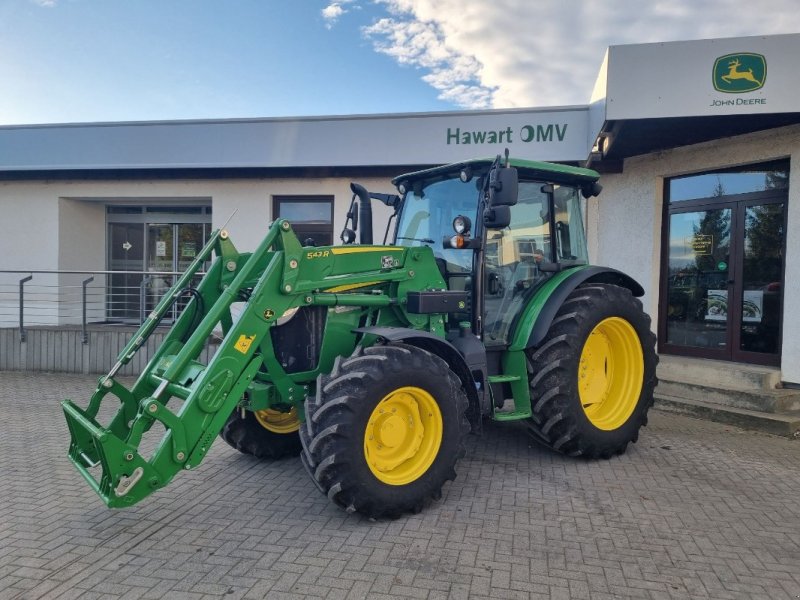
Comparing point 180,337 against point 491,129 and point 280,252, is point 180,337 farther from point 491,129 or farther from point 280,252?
point 491,129

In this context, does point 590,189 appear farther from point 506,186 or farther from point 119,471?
point 119,471

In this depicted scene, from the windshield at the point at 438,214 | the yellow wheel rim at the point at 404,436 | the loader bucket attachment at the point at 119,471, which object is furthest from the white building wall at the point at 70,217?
the loader bucket attachment at the point at 119,471

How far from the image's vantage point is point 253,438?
4.91m

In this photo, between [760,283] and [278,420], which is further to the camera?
[760,283]

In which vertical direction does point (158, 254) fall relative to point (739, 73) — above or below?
below

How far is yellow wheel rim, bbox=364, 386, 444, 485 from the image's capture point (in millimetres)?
3840

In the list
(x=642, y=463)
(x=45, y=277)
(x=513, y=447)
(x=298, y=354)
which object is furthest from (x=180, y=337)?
(x=45, y=277)

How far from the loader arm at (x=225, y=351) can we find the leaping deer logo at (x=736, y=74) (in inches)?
160

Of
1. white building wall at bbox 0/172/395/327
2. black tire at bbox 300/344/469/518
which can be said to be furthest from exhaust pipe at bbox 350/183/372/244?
white building wall at bbox 0/172/395/327

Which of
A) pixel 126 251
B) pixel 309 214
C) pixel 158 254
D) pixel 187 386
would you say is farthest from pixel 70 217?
pixel 187 386

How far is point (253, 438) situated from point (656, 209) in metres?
6.49

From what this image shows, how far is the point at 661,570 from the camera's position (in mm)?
3193

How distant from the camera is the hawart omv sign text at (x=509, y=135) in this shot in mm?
8922

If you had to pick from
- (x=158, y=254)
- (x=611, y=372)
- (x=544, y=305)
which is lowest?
(x=611, y=372)
